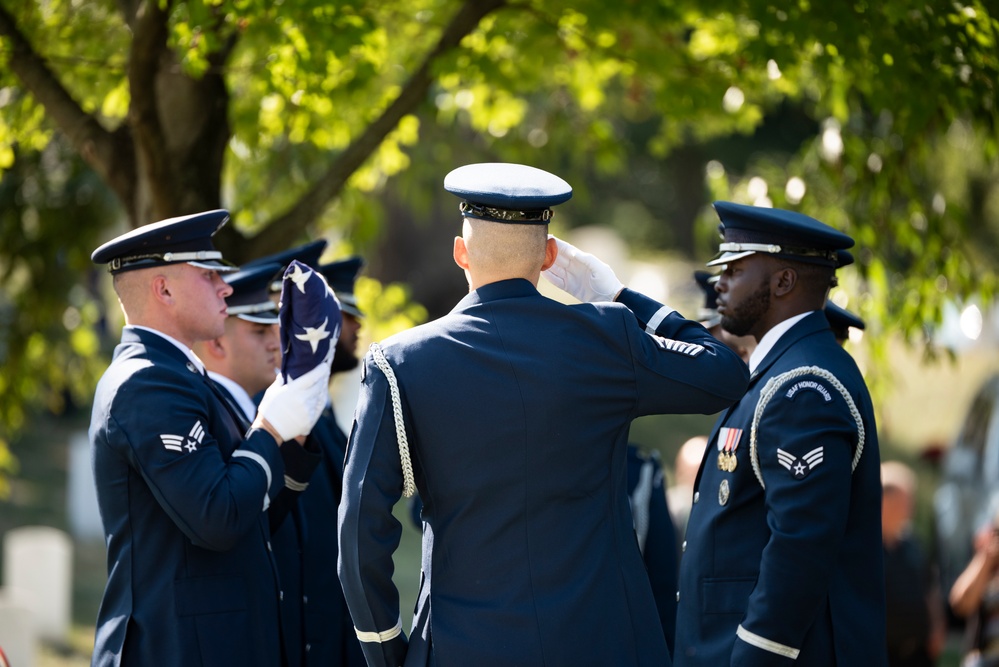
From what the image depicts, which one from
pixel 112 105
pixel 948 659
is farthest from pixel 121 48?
pixel 948 659

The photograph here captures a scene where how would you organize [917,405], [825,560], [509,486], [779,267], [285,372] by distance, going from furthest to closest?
[917,405] < [779,267] < [285,372] < [825,560] < [509,486]

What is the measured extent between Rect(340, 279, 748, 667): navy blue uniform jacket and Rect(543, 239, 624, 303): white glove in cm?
20

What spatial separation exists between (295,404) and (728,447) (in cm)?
129

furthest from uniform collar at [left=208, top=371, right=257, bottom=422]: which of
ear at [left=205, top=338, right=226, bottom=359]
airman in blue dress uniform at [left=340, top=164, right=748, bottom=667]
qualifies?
airman in blue dress uniform at [left=340, top=164, right=748, bottom=667]

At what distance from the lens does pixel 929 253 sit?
5.50 m

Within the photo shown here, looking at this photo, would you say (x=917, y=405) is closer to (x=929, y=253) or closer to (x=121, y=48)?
(x=929, y=253)

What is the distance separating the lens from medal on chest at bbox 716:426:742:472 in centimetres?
350

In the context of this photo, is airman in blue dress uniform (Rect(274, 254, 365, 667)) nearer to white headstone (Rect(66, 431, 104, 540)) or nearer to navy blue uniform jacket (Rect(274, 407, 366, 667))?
navy blue uniform jacket (Rect(274, 407, 366, 667))

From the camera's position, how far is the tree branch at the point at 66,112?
180 inches

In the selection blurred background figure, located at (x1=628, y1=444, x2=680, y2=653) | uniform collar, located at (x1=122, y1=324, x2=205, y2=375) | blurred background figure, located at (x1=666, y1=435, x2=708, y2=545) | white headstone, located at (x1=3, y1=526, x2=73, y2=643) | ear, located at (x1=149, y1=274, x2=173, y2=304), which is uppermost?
ear, located at (x1=149, y1=274, x2=173, y2=304)

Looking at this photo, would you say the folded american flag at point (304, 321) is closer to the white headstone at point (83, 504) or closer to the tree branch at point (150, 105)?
the tree branch at point (150, 105)

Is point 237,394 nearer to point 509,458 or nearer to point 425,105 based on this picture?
point 509,458

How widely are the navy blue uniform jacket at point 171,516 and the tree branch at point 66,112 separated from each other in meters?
1.71

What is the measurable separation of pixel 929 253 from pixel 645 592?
3304 mm
